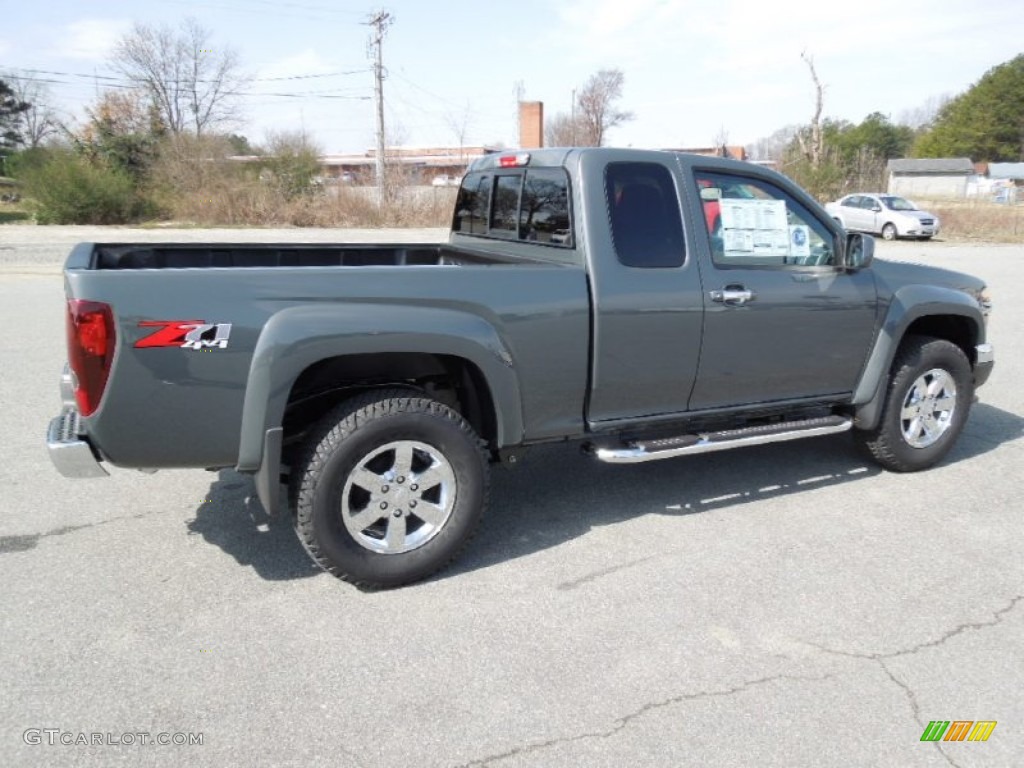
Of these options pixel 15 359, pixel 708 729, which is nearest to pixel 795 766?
pixel 708 729

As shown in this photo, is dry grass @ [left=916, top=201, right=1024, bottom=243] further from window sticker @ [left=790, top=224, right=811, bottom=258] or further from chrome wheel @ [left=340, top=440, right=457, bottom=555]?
chrome wheel @ [left=340, top=440, right=457, bottom=555]

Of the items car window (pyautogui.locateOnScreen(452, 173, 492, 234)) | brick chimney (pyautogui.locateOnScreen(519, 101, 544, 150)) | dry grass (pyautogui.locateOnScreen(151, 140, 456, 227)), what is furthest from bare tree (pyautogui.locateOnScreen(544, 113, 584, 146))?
car window (pyautogui.locateOnScreen(452, 173, 492, 234))

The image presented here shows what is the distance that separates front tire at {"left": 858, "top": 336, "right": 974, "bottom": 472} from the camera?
4668mm

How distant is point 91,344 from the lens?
286 centimetres

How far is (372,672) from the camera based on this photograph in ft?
9.30

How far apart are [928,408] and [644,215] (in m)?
2.46

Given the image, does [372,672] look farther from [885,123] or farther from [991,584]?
[885,123]

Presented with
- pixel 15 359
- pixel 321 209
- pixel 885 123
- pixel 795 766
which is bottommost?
pixel 795 766

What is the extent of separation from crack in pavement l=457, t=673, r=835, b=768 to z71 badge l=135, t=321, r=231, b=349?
1796 mm

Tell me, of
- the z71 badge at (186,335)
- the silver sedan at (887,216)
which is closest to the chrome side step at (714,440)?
the z71 badge at (186,335)

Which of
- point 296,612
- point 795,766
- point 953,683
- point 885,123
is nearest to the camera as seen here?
point 795,766

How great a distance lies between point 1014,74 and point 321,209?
8143 cm

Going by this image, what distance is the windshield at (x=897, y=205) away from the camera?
85.3ft

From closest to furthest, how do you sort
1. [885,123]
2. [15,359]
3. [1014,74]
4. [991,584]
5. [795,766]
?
[795,766] → [991,584] → [15,359] → [1014,74] → [885,123]
